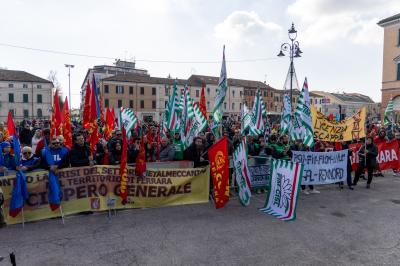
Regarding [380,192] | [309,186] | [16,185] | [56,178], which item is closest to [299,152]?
[309,186]

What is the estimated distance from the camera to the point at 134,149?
296 inches

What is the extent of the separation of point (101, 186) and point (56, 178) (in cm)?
89

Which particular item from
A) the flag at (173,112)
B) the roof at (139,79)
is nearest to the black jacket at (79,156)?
the flag at (173,112)

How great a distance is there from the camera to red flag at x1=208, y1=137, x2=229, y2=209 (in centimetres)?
658

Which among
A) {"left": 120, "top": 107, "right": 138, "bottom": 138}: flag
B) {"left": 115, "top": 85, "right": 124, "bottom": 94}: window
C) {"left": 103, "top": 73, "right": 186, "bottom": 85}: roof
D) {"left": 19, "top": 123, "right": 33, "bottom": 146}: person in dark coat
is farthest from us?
{"left": 103, "top": 73, "right": 186, "bottom": 85}: roof

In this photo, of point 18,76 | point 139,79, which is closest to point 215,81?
point 139,79

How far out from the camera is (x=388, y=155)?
11102 millimetres

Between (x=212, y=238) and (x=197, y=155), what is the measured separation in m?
2.70

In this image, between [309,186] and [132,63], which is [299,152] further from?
[132,63]

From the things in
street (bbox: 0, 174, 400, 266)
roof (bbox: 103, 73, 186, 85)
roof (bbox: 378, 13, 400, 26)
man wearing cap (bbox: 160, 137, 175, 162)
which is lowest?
street (bbox: 0, 174, 400, 266)

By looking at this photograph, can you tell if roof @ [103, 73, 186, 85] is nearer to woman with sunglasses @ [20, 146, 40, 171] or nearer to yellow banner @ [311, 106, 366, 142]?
yellow banner @ [311, 106, 366, 142]

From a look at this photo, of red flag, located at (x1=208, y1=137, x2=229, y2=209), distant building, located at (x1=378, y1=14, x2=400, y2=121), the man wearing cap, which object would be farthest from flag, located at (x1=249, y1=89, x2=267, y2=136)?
distant building, located at (x1=378, y1=14, x2=400, y2=121)

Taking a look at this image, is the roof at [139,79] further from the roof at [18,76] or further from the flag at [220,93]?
the flag at [220,93]

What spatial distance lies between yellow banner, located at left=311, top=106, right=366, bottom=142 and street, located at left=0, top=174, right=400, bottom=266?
304 centimetres
